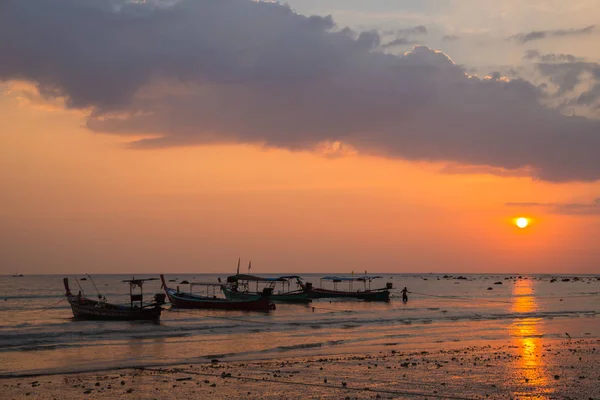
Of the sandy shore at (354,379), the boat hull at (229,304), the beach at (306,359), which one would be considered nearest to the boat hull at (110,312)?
the beach at (306,359)

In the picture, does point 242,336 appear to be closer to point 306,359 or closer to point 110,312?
point 306,359

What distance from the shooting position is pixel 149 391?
66.0ft

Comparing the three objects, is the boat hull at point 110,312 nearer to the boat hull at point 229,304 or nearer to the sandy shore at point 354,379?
the boat hull at point 229,304

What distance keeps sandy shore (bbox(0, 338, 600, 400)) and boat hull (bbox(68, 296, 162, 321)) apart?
27222 millimetres

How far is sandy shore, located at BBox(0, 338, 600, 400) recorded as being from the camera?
1898cm

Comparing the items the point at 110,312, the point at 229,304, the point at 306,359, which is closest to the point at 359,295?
the point at 229,304

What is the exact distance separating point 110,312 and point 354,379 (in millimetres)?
38012

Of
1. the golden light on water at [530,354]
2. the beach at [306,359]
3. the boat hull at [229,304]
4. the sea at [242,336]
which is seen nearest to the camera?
the beach at [306,359]

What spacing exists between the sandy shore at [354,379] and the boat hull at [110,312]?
27.2m

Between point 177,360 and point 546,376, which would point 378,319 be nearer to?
point 177,360

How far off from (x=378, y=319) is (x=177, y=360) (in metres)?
30.3

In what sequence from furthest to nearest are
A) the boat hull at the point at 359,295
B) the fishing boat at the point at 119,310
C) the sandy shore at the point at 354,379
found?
the boat hull at the point at 359,295 < the fishing boat at the point at 119,310 < the sandy shore at the point at 354,379

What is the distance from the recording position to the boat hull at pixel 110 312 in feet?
172

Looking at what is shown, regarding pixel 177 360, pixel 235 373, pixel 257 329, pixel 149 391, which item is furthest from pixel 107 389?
pixel 257 329
